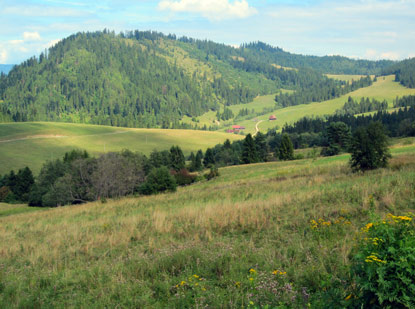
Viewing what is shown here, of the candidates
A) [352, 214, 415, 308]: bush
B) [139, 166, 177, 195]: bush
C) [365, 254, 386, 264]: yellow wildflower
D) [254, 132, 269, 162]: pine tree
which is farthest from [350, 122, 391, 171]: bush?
[254, 132, 269, 162]: pine tree

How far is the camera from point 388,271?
152 inches

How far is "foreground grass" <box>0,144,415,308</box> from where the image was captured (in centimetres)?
558

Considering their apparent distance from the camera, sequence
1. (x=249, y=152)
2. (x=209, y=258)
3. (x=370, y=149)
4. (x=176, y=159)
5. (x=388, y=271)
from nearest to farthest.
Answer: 1. (x=388, y=271)
2. (x=209, y=258)
3. (x=370, y=149)
4. (x=249, y=152)
5. (x=176, y=159)

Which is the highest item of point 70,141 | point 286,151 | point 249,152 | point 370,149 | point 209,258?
point 370,149

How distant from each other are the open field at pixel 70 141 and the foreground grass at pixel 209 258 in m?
103

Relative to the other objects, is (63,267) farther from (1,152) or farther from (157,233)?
(1,152)

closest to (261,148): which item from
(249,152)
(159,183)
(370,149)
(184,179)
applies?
(249,152)

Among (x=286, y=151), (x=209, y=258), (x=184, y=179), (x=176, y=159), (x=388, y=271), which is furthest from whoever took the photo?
(x=176, y=159)

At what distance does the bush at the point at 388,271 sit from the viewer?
3.71m

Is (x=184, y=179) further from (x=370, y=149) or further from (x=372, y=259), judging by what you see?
(x=372, y=259)

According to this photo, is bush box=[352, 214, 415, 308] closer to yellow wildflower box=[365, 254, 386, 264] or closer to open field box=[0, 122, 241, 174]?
yellow wildflower box=[365, 254, 386, 264]

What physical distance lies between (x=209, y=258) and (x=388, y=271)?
12.8ft

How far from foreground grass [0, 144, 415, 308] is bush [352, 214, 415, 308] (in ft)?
1.47

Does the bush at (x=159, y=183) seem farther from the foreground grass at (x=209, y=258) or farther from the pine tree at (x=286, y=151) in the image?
the pine tree at (x=286, y=151)
